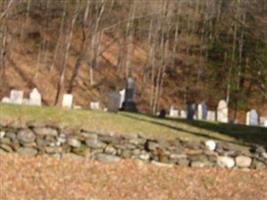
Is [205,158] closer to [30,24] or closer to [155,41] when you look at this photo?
[155,41]

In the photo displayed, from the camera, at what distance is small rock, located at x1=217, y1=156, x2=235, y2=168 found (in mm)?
14797

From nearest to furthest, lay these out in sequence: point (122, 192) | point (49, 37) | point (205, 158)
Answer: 1. point (122, 192)
2. point (205, 158)
3. point (49, 37)

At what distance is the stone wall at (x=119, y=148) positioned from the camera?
14320mm

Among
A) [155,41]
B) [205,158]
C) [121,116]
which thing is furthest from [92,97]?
[205,158]

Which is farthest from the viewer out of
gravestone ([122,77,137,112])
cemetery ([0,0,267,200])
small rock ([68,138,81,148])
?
gravestone ([122,77,137,112])

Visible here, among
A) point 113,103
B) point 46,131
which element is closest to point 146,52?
point 113,103

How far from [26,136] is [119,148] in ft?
6.77

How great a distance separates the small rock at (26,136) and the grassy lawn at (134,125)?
1.23 m

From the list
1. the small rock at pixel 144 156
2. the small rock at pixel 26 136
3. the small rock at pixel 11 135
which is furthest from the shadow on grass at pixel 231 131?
the small rock at pixel 11 135

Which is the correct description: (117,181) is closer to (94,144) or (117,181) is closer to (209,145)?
(94,144)

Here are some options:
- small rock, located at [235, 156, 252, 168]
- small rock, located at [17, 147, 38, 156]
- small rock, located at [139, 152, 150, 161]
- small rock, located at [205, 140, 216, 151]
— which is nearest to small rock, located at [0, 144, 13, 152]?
small rock, located at [17, 147, 38, 156]

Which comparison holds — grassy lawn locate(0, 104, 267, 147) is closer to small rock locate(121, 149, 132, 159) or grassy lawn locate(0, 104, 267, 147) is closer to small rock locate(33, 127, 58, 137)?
small rock locate(121, 149, 132, 159)

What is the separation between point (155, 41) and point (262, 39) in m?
8.90

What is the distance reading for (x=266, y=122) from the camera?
27625mm
